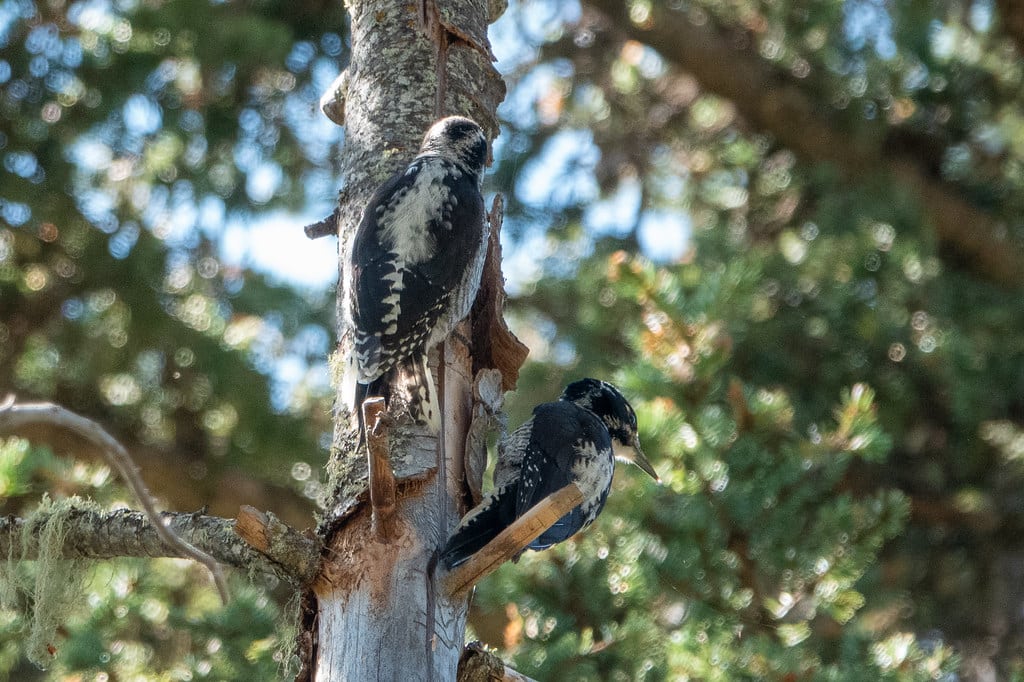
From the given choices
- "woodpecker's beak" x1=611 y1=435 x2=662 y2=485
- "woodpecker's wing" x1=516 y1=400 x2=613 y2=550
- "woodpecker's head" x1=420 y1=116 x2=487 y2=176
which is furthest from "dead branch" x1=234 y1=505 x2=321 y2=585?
"woodpecker's beak" x1=611 y1=435 x2=662 y2=485

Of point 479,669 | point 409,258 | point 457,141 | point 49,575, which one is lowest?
point 479,669

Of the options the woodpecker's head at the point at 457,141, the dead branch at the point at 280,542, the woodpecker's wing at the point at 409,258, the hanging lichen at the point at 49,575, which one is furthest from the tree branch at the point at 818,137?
the dead branch at the point at 280,542

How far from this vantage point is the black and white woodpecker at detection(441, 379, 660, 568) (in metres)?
3.11

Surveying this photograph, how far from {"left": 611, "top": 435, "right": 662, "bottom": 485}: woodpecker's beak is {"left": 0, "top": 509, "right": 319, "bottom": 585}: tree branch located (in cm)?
169

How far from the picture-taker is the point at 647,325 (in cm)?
460

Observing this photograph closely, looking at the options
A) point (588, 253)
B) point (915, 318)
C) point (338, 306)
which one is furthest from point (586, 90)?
point (338, 306)

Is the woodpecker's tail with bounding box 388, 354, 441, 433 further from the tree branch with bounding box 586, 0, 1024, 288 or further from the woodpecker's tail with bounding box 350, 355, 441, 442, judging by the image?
the tree branch with bounding box 586, 0, 1024, 288

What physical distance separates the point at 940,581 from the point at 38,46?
5.47 metres

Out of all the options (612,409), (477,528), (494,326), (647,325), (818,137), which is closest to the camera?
(477,528)

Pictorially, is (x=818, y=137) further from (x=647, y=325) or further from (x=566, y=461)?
(x=566, y=461)

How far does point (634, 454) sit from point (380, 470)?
1820mm

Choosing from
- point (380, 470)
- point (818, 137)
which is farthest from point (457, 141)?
point (818, 137)

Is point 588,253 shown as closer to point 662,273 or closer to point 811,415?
point 811,415

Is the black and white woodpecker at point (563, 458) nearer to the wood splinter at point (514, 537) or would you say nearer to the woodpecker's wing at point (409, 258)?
the wood splinter at point (514, 537)
